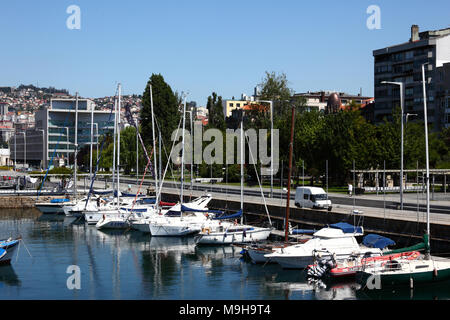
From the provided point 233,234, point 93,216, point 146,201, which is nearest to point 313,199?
point 233,234

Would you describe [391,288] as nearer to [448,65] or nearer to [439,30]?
[448,65]

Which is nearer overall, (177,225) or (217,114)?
(177,225)

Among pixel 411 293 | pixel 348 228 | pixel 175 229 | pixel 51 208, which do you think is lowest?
pixel 411 293

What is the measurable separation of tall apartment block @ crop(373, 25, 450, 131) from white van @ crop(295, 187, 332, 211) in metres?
59.3

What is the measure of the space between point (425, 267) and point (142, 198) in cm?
4536

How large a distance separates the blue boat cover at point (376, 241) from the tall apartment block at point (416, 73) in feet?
229

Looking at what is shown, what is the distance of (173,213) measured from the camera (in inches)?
2314

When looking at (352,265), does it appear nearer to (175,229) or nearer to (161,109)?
(175,229)

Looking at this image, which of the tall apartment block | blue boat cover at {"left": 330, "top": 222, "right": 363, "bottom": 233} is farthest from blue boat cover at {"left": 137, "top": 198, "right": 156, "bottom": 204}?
the tall apartment block

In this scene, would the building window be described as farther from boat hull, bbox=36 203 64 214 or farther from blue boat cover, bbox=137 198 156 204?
boat hull, bbox=36 203 64 214

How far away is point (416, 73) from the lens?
118312 mm

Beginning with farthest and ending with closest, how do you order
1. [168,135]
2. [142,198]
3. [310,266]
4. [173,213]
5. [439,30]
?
[439,30] < [168,135] < [142,198] < [173,213] < [310,266]

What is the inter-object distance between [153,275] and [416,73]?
92988 millimetres
